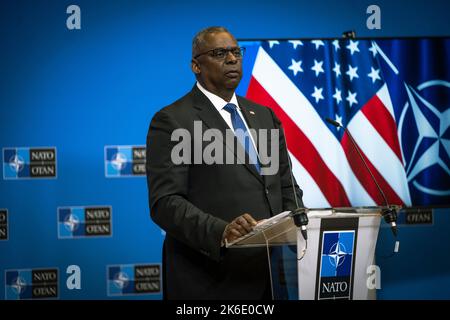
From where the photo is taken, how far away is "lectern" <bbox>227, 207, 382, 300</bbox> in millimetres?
2045

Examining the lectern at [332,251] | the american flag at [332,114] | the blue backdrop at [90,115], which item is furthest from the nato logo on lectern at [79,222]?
the lectern at [332,251]

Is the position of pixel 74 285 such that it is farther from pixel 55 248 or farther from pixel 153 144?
pixel 153 144

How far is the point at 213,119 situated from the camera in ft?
8.98

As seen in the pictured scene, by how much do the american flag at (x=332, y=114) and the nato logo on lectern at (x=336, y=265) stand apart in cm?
235

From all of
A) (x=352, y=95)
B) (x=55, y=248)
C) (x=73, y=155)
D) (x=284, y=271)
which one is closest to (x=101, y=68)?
(x=73, y=155)

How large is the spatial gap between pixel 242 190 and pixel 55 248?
220 cm

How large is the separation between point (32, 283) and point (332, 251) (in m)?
2.89

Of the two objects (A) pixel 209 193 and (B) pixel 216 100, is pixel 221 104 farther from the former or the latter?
(A) pixel 209 193

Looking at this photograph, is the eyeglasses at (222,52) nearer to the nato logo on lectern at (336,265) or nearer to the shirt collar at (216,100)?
the shirt collar at (216,100)

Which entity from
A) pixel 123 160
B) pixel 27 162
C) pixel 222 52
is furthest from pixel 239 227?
pixel 27 162

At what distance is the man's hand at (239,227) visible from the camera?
2.19 metres

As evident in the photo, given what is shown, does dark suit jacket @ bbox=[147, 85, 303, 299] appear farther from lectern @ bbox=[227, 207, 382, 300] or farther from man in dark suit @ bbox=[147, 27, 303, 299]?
lectern @ bbox=[227, 207, 382, 300]

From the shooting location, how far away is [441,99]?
4.64m
